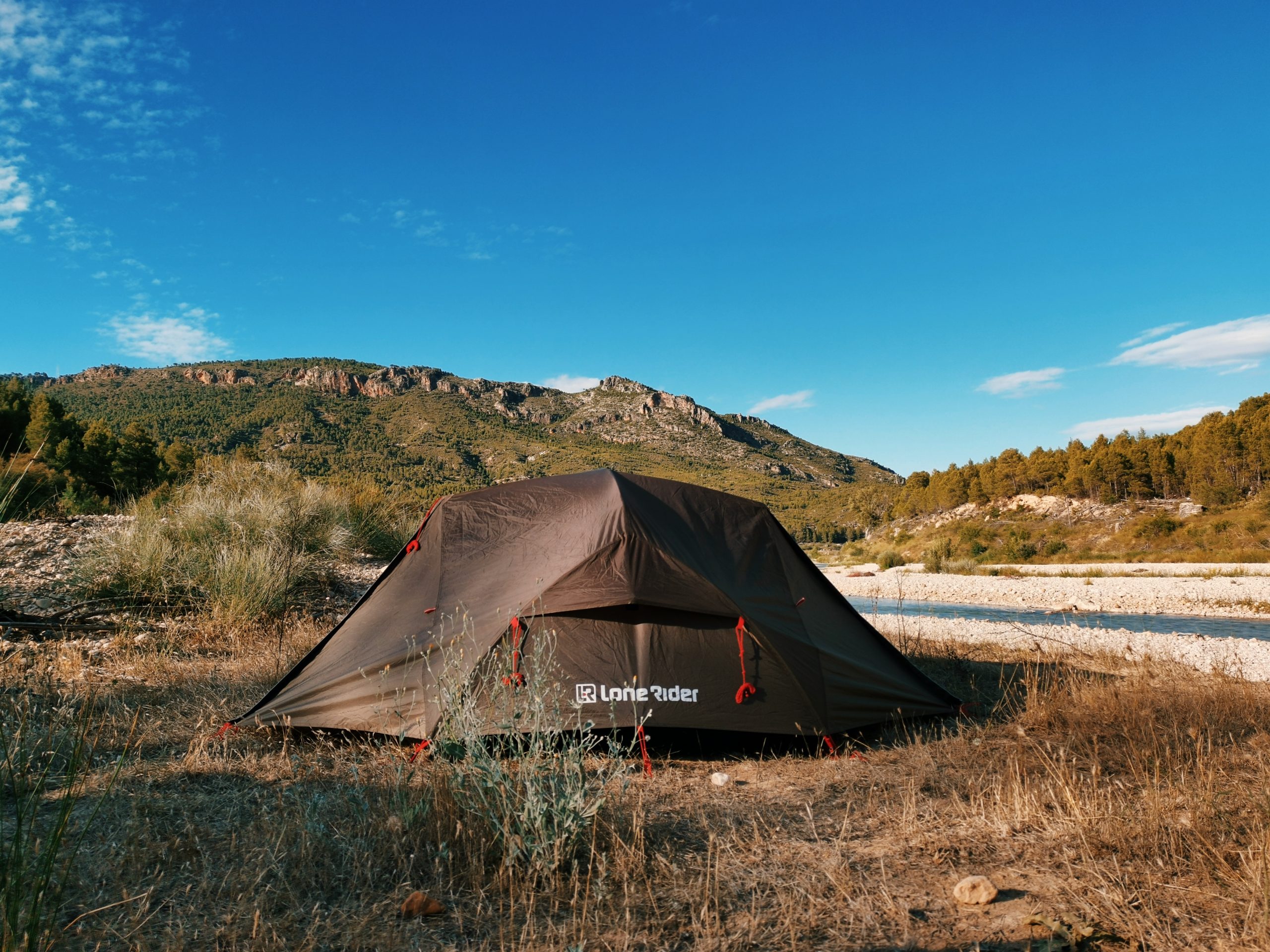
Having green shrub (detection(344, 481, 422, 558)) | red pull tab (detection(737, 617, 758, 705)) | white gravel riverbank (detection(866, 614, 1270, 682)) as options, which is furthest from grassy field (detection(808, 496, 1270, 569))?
red pull tab (detection(737, 617, 758, 705))

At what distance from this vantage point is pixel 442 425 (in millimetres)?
72312

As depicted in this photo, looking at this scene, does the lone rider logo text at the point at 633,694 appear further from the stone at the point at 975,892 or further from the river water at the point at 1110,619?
the river water at the point at 1110,619

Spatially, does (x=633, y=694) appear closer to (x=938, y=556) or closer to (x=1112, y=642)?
(x=1112, y=642)

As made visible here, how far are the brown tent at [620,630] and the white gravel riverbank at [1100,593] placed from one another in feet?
42.4

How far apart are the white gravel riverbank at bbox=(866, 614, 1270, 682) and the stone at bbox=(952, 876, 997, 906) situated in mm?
5828

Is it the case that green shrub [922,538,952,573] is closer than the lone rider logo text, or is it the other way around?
the lone rider logo text

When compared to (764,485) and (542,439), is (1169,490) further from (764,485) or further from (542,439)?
(542,439)

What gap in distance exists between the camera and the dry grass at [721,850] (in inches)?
106

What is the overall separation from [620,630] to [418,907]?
2413 millimetres

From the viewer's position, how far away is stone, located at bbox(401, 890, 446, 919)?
282 cm

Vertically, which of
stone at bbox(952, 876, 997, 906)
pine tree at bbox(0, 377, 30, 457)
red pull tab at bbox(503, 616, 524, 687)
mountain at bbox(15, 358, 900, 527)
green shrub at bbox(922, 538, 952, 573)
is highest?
mountain at bbox(15, 358, 900, 527)

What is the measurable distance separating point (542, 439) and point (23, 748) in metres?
73.5

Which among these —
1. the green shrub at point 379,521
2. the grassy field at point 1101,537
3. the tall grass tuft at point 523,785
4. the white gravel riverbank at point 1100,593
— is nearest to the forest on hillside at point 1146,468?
the grassy field at point 1101,537

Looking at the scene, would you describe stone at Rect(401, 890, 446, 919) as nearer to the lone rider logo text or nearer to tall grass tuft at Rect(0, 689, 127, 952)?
tall grass tuft at Rect(0, 689, 127, 952)
